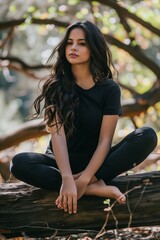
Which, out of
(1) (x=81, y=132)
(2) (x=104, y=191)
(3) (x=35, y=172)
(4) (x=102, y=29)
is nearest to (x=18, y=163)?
(3) (x=35, y=172)

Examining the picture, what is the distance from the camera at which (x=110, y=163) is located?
3.90m

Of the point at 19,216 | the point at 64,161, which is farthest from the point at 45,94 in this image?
the point at 19,216

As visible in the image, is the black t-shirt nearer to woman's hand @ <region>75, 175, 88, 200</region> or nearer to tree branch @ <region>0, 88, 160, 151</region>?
woman's hand @ <region>75, 175, 88, 200</region>

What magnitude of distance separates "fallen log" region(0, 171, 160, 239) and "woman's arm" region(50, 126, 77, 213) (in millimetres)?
99

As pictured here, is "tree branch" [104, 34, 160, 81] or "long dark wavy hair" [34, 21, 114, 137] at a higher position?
"long dark wavy hair" [34, 21, 114, 137]

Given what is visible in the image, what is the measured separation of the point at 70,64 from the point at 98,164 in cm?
82

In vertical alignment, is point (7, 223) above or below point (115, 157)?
below

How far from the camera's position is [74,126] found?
4023 mm

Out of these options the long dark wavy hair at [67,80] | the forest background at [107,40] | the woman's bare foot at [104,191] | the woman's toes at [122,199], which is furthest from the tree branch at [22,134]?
the woman's toes at [122,199]

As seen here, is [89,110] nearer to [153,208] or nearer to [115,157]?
[115,157]

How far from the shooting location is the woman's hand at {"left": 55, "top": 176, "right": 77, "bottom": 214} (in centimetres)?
375

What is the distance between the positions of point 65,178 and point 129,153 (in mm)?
Answer: 455

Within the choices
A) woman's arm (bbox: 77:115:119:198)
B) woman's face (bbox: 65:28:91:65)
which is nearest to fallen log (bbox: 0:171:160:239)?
woman's arm (bbox: 77:115:119:198)

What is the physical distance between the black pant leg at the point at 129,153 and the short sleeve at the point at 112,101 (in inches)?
8.8
